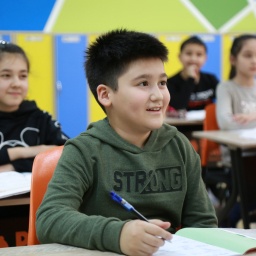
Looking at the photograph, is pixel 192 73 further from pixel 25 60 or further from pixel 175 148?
pixel 175 148

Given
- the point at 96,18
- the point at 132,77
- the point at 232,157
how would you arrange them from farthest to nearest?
the point at 96,18 → the point at 232,157 → the point at 132,77

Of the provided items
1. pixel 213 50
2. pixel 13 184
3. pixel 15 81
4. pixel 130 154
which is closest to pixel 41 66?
pixel 213 50

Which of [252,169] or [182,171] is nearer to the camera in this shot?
[182,171]

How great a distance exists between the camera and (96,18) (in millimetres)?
5914

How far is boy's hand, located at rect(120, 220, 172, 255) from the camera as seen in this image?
1.14 metres

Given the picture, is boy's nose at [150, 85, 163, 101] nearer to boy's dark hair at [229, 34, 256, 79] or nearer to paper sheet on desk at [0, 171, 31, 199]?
paper sheet on desk at [0, 171, 31, 199]

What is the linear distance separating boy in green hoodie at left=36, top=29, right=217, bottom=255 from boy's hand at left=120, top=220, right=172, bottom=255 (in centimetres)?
20

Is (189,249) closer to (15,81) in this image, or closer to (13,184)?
Result: (13,184)

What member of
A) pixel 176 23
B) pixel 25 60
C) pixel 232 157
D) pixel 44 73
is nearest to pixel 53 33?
pixel 44 73

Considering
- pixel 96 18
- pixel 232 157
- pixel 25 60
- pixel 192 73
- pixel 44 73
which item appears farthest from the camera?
pixel 96 18

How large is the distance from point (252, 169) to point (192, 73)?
1.53m

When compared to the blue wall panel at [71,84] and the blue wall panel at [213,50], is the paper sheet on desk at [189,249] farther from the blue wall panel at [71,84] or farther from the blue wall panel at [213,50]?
the blue wall panel at [213,50]

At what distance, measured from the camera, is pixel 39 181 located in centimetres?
156

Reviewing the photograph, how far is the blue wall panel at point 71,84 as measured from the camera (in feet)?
18.2
